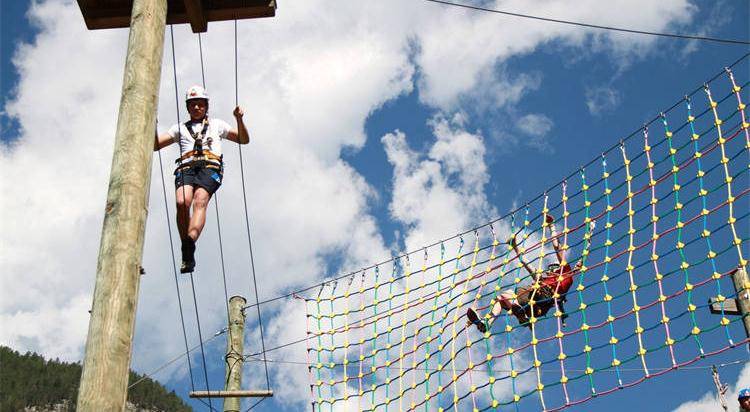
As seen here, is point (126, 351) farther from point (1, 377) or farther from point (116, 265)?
point (1, 377)

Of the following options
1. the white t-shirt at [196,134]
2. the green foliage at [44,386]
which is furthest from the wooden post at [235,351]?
the green foliage at [44,386]

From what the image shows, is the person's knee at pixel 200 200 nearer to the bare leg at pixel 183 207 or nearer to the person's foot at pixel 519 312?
the bare leg at pixel 183 207

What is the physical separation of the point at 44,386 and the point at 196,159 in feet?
220

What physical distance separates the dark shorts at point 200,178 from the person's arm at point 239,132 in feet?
1.00

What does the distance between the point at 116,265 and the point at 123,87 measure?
0.79 m

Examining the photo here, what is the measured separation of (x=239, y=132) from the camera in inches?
165

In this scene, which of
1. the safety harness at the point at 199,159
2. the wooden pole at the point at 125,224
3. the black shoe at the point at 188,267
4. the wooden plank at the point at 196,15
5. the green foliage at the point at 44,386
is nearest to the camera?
the wooden pole at the point at 125,224

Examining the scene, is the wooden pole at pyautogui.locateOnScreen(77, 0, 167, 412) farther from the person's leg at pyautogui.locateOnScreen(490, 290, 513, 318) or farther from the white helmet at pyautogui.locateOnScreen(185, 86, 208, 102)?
the person's leg at pyautogui.locateOnScreen(490, 290, 513, 318)

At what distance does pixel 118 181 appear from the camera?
2604mm

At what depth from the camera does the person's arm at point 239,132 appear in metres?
4.14

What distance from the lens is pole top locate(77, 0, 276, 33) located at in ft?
11.9

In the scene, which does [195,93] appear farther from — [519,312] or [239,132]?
[519,312]

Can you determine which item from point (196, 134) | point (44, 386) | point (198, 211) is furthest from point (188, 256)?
point (44, 386)

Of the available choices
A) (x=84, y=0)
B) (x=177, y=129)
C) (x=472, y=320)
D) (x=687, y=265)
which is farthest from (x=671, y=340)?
(x=84, y=0)
